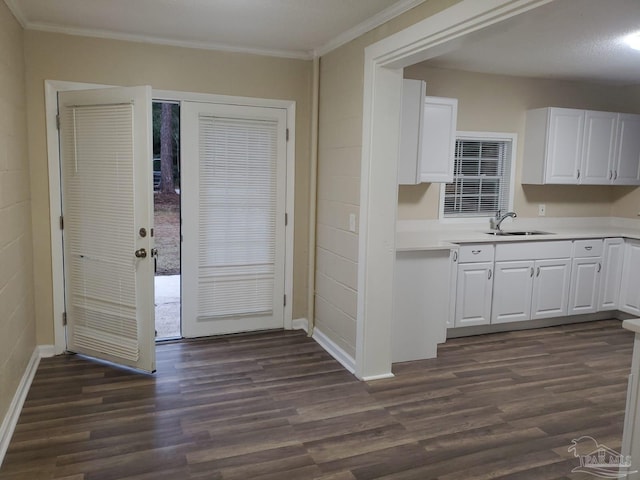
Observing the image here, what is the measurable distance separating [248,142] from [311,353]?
6.05 ft

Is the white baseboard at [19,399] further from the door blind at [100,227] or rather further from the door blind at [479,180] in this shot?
the door blind at [479,180]

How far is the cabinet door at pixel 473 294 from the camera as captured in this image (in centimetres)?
Result: 436

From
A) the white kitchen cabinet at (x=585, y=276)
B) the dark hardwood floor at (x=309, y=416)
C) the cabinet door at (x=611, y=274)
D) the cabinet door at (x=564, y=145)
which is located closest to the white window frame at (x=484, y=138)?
the cabinet door at (x=564, y=145)

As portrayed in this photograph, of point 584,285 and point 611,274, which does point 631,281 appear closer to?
point 611,274

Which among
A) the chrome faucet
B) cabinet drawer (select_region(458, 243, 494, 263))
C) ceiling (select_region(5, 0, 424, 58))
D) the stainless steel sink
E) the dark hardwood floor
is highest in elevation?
ceiling (select_region(5, 0, 424, 58))

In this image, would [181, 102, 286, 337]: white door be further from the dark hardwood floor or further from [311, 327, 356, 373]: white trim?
[311, 327, 356, 373]: white trim

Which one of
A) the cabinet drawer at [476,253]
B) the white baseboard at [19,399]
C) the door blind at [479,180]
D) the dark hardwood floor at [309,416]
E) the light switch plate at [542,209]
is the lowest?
the dark hardwood floor at [309,416]

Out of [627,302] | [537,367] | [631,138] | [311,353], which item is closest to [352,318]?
[311,353]

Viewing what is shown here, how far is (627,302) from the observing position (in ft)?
Answer: 16.4

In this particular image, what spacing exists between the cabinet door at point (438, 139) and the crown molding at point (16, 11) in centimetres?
297

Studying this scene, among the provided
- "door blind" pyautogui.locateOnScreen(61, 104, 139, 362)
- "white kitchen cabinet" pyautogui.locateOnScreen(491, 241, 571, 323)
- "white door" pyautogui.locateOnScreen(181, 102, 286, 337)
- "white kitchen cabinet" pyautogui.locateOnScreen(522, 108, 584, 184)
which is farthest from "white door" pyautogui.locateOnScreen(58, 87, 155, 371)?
"white kitchen cabinet" pyautogui.locateOnScreen(522, 108, 584, 184)

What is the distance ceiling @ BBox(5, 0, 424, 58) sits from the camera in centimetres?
307

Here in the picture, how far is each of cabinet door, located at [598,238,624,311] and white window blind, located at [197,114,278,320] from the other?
3.29m

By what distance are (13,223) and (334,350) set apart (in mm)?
2412
